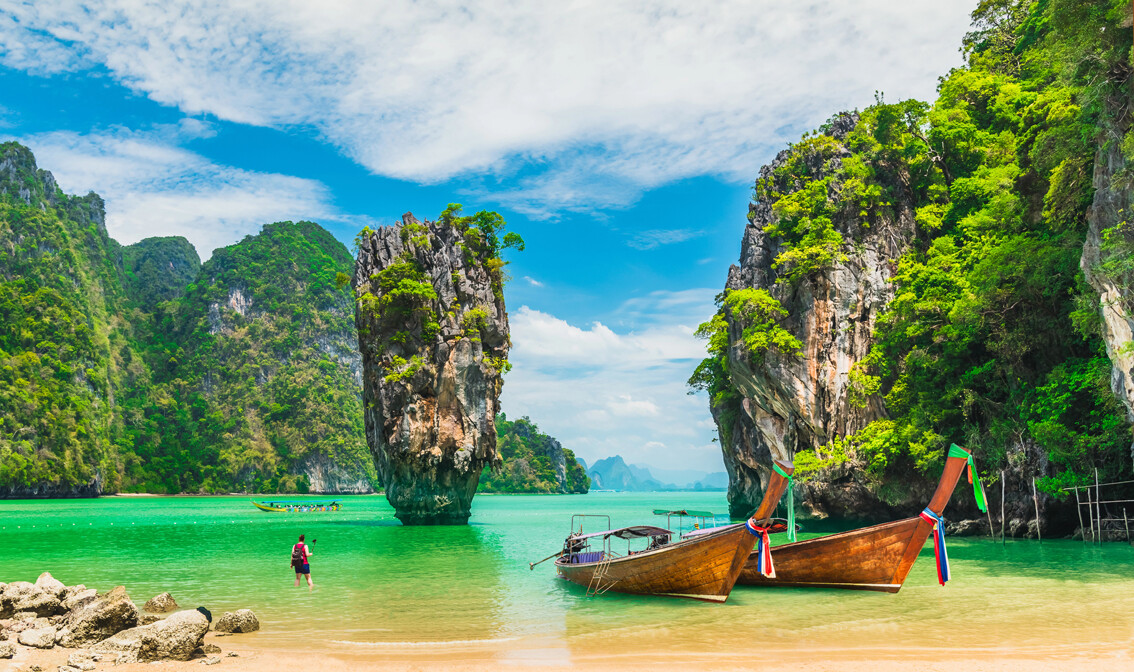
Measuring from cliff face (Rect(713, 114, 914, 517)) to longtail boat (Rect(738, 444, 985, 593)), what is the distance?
49.0 feet

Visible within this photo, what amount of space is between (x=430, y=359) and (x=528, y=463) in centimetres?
9137

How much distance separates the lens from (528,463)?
126 m

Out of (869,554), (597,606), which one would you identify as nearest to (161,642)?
(597,606)

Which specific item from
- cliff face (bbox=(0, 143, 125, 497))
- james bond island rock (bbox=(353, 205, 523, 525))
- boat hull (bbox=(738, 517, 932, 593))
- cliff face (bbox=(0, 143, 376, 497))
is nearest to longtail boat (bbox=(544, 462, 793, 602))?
boat hull (bbox=(738, 517, 932, 593))

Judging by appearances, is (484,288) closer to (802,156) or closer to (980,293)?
(802,156)

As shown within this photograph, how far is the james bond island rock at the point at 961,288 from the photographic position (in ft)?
55.6

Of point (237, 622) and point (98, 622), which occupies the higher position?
point (98, 622)

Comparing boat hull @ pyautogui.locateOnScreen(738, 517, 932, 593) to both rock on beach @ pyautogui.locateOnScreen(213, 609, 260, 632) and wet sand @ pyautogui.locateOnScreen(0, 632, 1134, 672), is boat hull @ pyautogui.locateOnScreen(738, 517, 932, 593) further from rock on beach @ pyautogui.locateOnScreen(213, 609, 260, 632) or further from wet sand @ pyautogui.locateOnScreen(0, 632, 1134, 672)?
rock on beach @ pyautogui.locateOnScreen(213, 609, 260, 632)

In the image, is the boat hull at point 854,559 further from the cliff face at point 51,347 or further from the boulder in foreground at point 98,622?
the cliff face at point 51,347

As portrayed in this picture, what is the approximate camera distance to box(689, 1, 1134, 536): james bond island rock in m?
17.0

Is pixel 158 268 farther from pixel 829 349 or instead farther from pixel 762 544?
pixel 762 544

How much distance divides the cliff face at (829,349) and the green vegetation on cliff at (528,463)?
306 feet

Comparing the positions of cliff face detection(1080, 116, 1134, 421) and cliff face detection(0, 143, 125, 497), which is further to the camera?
cliff face detection(0, 143, 125, 497)

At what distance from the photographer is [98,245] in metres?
109
